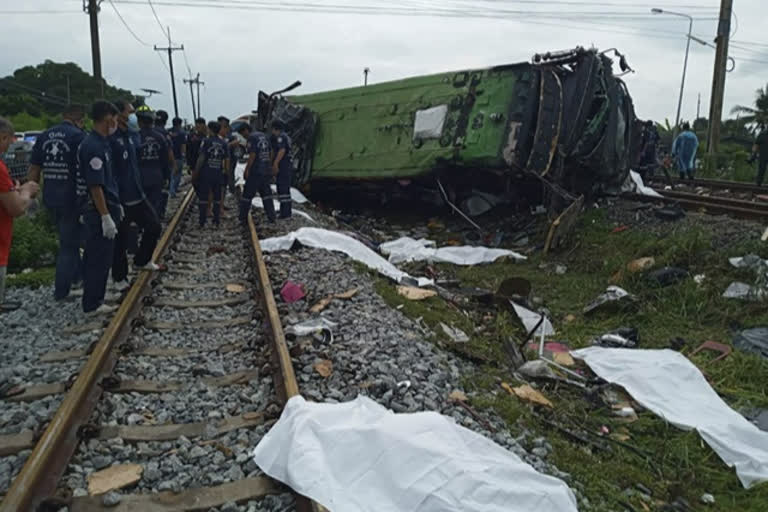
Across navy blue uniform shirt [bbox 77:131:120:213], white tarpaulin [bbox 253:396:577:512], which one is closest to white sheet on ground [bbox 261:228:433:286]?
navy blue uniform shirt [bbox 77:131:120:213]

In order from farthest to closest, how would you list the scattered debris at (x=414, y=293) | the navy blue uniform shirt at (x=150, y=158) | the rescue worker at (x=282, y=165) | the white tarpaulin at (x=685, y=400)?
the rescue worker at (x=282, y=165)
the navy blue uniform shirt at (x=150, y=158)
the scattered debris at (x=414, y=293)
the white tarpaulin at (x=685, y=400)

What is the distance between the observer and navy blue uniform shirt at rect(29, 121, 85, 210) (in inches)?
206

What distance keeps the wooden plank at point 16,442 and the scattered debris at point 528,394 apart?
2.73 meters

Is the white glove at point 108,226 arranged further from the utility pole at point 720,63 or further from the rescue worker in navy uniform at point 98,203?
the utility pole at point 720,63

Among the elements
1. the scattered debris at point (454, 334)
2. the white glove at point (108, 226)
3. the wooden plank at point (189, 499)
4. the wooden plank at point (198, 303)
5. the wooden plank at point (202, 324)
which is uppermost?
the white glove at point (108, 226)

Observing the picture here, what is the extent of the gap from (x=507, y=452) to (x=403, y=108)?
9.05 metres

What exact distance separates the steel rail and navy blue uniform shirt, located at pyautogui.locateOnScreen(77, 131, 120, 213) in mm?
1171

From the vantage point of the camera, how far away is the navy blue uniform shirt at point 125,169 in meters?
5.42

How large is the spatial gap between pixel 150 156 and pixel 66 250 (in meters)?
2.57

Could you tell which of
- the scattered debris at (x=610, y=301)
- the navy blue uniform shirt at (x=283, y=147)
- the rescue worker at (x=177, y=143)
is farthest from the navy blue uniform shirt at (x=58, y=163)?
the rescue worker at (x=177, y=143)

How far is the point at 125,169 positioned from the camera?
546 cm

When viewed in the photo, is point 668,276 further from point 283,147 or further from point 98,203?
point 283,147

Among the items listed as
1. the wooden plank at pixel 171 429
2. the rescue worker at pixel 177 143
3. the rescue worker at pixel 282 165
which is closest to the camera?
the wooden plank at pixel 171 429

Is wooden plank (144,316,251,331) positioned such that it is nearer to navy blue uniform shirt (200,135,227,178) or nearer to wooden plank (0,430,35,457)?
wooden plank (0,430,35,457)
